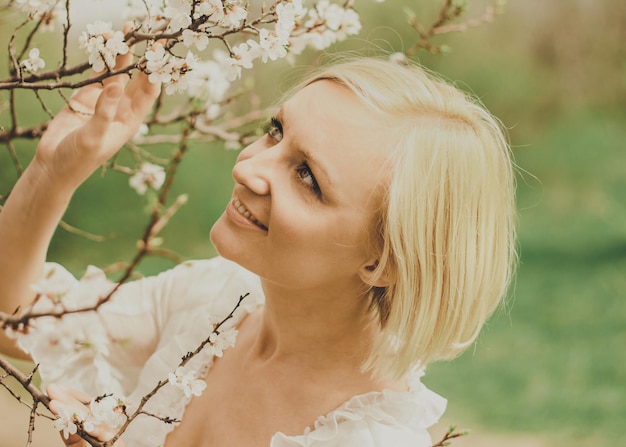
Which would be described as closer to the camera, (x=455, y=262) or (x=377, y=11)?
(x=455, y=262)

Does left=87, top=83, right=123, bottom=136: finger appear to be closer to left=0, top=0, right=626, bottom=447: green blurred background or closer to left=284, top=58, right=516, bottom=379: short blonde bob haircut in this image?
left=284, top=58, right=516, bottom=379: short blonde bob haircut

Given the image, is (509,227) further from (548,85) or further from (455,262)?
(548,85)

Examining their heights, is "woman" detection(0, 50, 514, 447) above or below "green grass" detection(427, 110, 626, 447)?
below

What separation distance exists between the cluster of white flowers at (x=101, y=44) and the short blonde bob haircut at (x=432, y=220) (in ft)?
1.05

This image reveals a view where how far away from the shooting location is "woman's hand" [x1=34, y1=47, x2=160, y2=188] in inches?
38.8

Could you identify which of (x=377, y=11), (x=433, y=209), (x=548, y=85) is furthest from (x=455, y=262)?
(x=548, y=85)

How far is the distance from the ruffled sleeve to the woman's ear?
0.15m

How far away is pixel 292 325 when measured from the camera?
1165 mm

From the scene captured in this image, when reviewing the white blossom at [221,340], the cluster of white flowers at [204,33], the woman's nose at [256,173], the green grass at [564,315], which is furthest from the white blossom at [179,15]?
the green grass at [564,315]

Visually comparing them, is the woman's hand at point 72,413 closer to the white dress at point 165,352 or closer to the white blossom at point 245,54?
the white dress at point 165,352

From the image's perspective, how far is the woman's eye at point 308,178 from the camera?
3.46ft

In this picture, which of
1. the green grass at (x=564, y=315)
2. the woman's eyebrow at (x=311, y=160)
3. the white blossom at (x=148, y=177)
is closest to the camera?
the woman's eyebrow at (x=311, y=160)

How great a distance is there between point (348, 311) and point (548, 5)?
427cm

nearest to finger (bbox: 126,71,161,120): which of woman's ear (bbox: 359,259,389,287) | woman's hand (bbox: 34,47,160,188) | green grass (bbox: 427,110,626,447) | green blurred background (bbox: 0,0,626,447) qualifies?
woman's hand (bbox: 34,47,160,188)
